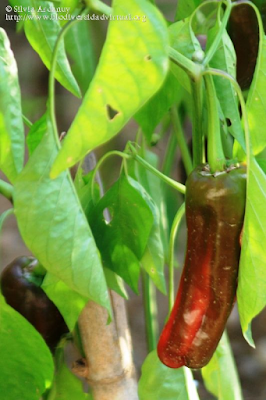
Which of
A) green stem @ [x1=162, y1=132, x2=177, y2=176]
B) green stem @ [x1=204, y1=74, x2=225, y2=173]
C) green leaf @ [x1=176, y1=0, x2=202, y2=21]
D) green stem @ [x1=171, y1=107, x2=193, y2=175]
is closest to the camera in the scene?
green stem @ [x1=204, y1=74, x2=225, y2=173]

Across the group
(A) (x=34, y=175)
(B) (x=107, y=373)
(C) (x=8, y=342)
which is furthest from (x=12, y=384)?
(A) (x=34, y=175)

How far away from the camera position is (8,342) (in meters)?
0.57

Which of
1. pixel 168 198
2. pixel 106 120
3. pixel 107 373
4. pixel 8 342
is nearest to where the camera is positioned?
pixel 106 120

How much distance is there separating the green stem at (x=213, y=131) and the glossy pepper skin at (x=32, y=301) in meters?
0.33

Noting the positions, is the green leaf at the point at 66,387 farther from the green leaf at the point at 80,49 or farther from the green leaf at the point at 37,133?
the green leaf at the point at 80,49

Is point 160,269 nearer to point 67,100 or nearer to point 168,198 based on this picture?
point 168,198

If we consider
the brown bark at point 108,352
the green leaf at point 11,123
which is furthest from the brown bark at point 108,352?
the green leaf at point 11,123

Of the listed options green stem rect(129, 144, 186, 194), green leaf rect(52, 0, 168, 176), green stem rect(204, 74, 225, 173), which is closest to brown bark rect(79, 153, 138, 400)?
green stem rect(129, 144, 186, 194)

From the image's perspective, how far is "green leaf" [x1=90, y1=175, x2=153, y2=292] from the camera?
600mm

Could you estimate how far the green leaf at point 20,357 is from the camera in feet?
1.87

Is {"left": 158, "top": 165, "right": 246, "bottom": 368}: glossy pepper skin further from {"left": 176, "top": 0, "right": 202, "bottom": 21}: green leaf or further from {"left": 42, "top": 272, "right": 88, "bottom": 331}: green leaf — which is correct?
{"left": 176, "top": 0, "right": 202, "bottom": 21}: green leaf

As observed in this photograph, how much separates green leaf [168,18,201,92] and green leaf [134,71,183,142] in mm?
104

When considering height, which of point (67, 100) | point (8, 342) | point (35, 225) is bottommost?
point (67, 100)

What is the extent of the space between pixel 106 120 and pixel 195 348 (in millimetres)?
282
